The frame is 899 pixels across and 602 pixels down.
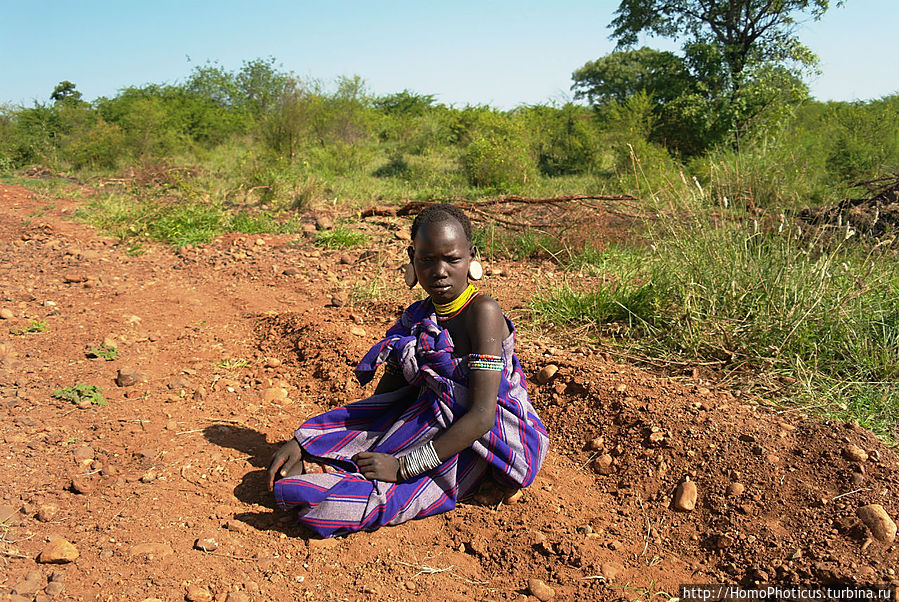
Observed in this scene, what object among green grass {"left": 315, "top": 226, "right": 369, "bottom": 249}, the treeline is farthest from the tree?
green grass {"left": 315, "top": 226, "right": 369, "bottom": 249}

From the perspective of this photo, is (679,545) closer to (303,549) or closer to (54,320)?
(303,549)

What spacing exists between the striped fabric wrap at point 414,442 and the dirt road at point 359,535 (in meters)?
0.09

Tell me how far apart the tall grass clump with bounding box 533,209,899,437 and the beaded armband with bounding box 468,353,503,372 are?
136 cm

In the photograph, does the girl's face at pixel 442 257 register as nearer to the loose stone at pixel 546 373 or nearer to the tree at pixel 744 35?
the loose stone at pixel 546 373

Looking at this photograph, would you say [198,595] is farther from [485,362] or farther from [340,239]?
[340,239]

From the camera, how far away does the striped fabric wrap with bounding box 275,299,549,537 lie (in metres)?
1.93

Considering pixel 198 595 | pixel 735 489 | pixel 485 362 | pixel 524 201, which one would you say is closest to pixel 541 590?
pixel 485 362

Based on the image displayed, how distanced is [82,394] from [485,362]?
1.93m

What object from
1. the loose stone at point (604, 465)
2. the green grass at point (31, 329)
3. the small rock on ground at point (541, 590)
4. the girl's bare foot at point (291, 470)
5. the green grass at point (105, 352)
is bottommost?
the small rock on ground at point (541, 590)

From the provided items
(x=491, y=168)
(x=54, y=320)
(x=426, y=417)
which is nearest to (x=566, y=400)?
(x=426, y=417)

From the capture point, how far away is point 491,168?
9.35 meters

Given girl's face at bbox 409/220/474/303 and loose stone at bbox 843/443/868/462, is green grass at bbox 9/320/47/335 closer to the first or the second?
girl's face at bbox 409/220/474/303

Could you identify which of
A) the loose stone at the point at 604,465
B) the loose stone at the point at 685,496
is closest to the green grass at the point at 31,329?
the loose stone at the point at 604,465

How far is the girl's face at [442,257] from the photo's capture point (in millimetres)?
1952
